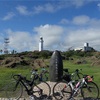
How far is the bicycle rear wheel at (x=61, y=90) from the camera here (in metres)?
10.4

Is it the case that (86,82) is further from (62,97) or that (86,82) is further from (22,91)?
(22,91)

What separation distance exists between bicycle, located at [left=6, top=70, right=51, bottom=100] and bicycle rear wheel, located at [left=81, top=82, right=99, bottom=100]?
4.88 ft

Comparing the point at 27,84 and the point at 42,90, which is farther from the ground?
the point at 27,84

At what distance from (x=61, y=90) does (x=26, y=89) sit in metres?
1.45

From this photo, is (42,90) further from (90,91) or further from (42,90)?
(90,91)

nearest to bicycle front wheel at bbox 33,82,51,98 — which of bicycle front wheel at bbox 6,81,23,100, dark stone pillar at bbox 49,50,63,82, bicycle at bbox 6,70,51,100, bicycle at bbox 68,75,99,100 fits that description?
bicycle at bbox 6,70,51,100

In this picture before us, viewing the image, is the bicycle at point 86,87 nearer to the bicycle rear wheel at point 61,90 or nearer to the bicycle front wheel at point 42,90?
the bicycle rear wheel at point 61,90

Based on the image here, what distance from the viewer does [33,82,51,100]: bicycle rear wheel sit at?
10484 millimetres

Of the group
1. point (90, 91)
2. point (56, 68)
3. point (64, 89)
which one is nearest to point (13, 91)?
point (64, 89)

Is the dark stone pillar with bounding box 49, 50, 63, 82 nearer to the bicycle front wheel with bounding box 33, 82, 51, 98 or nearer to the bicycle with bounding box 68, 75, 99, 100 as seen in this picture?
the bicycle front wheel with bounding box 33, 82, 51, 98

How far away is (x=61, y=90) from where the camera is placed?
10.5 m

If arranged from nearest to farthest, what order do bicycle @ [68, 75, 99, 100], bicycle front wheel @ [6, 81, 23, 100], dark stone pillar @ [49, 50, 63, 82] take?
bicycle @ [68, 75, 99, 100] < bicycle front wheel @ [6, 81, 23, 100] < dark stone pillar @ [49, 50, 63, 82]

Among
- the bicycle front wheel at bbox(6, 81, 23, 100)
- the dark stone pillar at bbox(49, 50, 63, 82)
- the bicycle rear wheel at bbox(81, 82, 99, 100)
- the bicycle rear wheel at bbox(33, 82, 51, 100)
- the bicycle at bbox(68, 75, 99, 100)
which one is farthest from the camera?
the dark stone pillar at bbox(49, 50, 63, 82)

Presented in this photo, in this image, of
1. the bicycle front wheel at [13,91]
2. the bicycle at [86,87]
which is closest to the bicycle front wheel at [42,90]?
the bicycle front wheel at [13,91]
